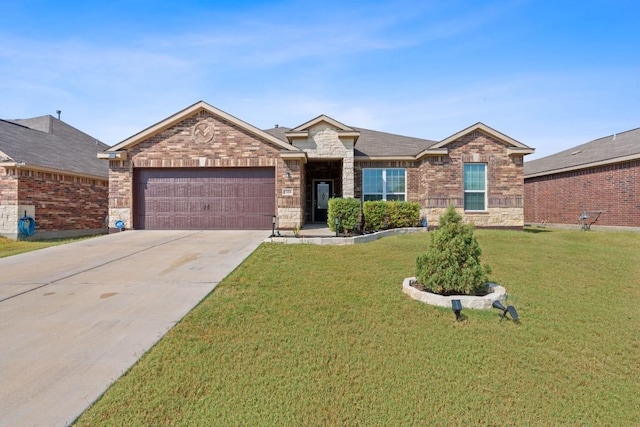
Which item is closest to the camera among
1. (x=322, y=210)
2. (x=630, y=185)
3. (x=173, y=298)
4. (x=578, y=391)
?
(x=578, y=391)

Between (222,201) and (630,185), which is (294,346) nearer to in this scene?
(222,201)

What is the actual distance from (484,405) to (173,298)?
453 cm

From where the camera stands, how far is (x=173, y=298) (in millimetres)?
5262

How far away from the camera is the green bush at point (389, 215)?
A: 1262 cm

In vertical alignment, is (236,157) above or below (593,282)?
above

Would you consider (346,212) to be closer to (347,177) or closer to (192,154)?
(347,177)

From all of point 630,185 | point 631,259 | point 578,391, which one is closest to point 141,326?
point 578,391

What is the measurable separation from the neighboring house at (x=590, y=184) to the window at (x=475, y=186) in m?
7.00

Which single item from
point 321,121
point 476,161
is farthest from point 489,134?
point 321,121

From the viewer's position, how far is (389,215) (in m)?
13.1

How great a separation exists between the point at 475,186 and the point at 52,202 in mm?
19372

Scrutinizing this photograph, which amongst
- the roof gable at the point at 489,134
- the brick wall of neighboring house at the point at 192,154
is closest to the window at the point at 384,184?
the roof gable at the point at 489,134

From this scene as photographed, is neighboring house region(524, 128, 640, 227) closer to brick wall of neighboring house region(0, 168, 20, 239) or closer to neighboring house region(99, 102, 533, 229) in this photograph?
neighboring house region(99, 102, 533, 229)

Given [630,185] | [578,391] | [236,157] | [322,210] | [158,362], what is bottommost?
[578,391]
